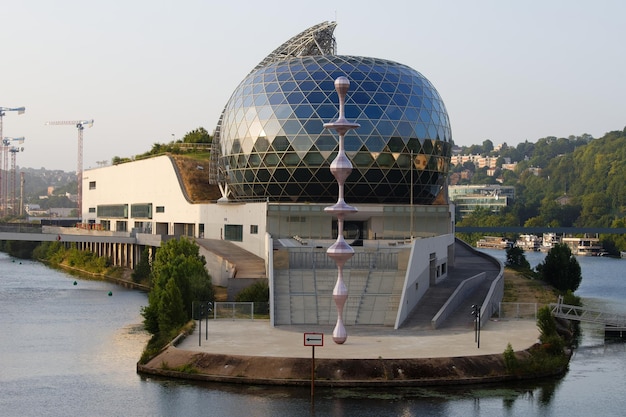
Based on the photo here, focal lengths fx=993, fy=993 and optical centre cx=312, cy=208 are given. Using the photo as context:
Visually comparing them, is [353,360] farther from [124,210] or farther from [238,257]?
[124,210]

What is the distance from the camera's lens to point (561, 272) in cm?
10425

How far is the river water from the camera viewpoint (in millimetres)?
44438

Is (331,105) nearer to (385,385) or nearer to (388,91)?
(388,91)

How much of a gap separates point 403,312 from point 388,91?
33683 millimetres

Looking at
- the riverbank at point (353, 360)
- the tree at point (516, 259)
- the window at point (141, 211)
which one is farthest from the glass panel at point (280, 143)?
the tree at point (516, 259)

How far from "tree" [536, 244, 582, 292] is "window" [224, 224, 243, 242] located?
33.5m

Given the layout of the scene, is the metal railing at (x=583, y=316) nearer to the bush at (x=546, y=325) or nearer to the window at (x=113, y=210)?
the bush at (x=546, y=325)

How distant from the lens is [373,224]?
9256 centimetres

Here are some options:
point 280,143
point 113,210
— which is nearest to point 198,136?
point 113,210

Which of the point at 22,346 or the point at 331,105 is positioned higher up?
the point at 331,105

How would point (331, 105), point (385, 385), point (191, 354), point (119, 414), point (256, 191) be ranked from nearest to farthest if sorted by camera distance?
point (119, 414), point (385, 385), point (191, 354), point (331, 105), point (256, 191)

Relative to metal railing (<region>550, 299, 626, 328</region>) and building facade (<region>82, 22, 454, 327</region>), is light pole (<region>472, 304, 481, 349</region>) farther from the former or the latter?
building facade (<region>82, 22, 454, 327</region>)

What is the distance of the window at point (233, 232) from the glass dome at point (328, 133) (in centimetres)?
330

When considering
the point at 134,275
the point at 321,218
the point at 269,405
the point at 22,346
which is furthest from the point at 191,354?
the point at 134,275
